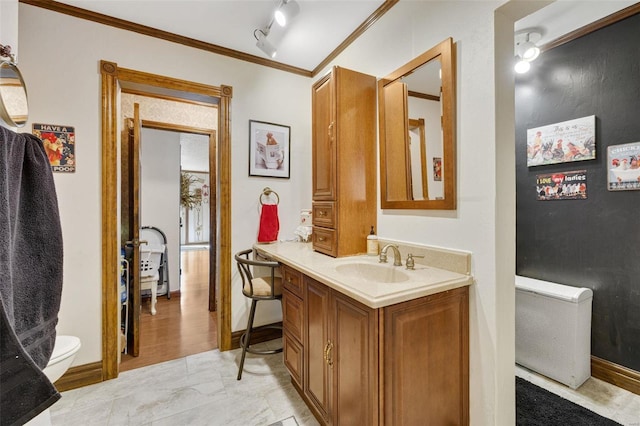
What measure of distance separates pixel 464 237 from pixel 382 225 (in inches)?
25.1

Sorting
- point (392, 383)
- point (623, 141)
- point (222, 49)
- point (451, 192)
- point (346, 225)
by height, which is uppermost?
→ point (222, 49)

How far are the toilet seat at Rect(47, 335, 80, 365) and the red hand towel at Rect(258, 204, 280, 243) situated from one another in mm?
1403

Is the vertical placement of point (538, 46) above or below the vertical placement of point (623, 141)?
above

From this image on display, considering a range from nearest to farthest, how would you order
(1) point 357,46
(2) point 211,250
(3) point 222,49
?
(1) point 357,46 → (3) point 222,49 → (2) point 211,250

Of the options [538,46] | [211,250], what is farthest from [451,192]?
[211,250]

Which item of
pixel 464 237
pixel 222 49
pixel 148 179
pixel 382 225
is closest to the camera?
pixel 464 237

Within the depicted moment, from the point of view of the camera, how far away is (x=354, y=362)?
1.21m

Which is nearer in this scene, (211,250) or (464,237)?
(464,237)

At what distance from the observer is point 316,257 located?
6.30 ft

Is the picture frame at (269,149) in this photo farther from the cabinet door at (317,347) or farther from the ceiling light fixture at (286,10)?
the cabinet door at (317,347)

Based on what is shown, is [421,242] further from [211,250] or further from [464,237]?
[211,250]

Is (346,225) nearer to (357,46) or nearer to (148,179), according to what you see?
(357,46)

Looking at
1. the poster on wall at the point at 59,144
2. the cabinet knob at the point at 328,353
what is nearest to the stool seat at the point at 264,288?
the cabinet knob at the point at 328,353

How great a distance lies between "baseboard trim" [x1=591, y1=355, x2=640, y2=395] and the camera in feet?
5.87
